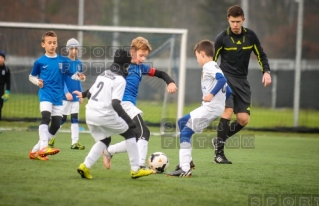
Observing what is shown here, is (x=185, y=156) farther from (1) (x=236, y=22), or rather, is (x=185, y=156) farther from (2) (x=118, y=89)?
(1) (x=236, y=22)

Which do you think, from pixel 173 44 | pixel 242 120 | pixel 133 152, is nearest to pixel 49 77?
pixel 133 152

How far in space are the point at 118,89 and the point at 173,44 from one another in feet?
28.6

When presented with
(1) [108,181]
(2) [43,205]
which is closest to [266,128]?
(1) [108,181]

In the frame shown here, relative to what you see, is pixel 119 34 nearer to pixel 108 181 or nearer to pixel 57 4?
pixel 108 181

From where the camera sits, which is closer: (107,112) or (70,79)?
(107,112)

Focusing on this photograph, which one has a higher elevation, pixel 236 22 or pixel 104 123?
pixel 236 22

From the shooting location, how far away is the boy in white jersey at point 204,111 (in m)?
7.38

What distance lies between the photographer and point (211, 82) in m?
7.85

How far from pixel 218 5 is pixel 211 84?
100ft

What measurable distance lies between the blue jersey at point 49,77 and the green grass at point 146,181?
2.96 feet

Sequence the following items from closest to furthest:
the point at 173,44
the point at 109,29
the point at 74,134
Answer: the point at 74,134 → the point at 109,29 → the point at 173,44

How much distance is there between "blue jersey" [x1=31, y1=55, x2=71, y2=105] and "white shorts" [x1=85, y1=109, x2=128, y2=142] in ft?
7.52

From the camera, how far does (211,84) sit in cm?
784

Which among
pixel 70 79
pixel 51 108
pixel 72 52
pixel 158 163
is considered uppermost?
A: pixel 72 52
